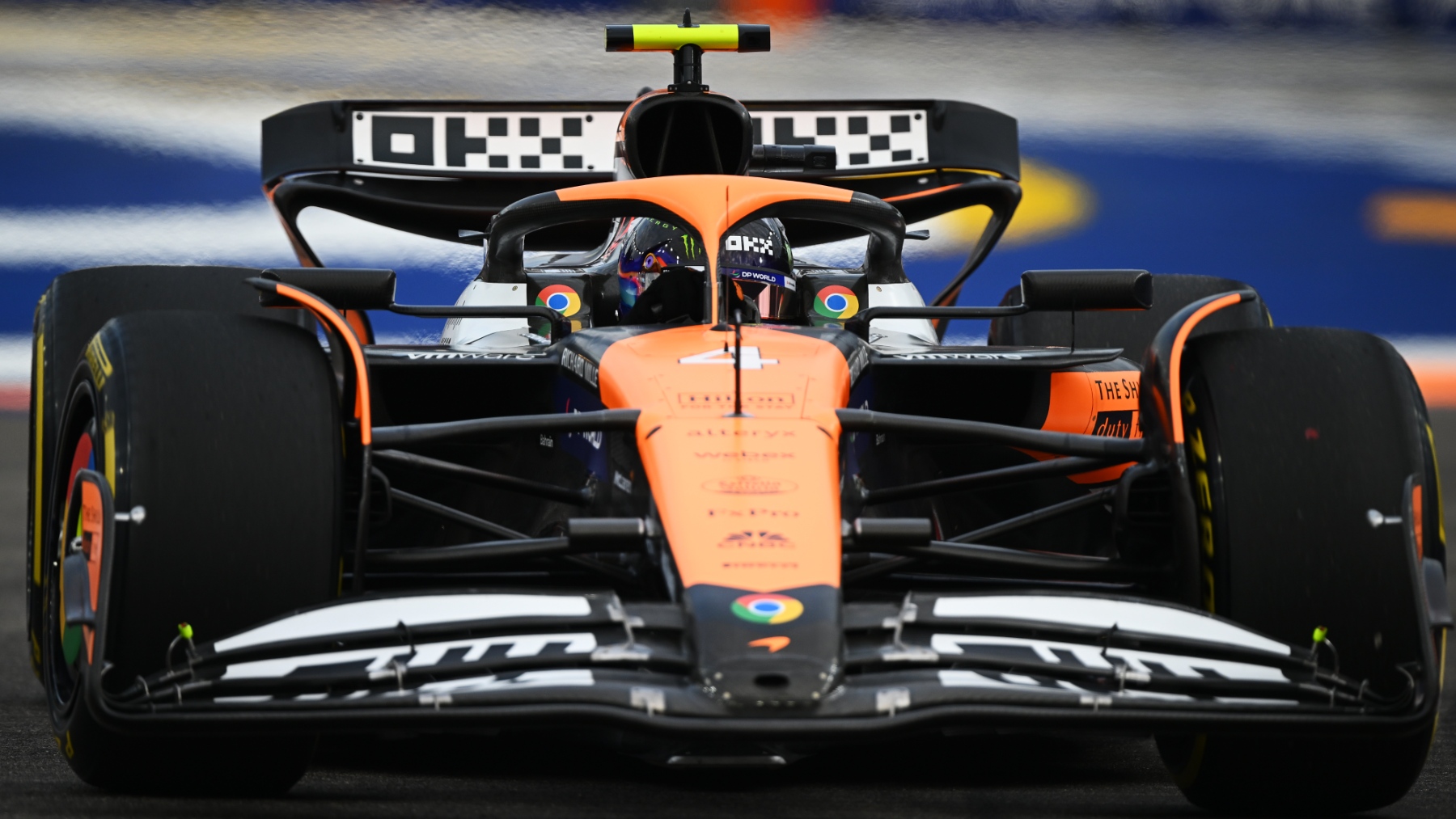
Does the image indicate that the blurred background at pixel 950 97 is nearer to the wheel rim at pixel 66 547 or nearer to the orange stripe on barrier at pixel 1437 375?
the orange stripe on barrier at pixel 1437 375

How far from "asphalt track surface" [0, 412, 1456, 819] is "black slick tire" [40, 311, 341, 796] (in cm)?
8

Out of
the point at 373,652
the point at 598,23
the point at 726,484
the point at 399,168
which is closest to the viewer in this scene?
the point at 373,652

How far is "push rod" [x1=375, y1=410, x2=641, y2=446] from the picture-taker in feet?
9.78

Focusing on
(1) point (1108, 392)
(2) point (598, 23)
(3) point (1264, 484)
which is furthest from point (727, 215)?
(2) point (598, 23)

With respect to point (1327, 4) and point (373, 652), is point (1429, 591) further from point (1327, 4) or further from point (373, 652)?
point (1327, 4)

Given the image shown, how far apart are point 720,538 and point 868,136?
3.26 meters

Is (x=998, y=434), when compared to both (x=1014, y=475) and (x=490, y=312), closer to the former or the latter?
(x=1014, y=475)

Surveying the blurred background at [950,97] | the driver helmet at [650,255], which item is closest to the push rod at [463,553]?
the driver helmet at [650,255]

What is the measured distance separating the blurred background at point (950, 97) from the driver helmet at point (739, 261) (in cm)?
567

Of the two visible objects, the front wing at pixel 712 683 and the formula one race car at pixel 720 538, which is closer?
the front wing at pixel 712 683

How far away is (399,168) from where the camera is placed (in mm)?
5582

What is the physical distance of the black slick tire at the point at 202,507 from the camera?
8.76 feet

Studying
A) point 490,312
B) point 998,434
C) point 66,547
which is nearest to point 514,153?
point 490,312

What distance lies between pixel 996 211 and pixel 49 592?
11.8 feet
